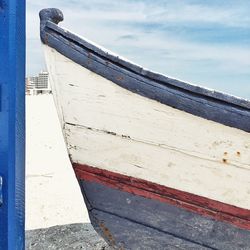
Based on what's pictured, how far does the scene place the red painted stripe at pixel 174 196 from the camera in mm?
2004

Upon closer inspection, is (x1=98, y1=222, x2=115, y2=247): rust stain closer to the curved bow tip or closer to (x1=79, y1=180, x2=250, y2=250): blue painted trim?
(x1=79, y1=180, x2=250, y2=250): blue painted trim

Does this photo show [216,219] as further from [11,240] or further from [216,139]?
[11,240]

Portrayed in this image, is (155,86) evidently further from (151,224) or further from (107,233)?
(107,233)

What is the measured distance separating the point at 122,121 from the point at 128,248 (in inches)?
27.3

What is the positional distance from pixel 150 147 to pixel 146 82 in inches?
12.2

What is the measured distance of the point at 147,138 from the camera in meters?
2.00

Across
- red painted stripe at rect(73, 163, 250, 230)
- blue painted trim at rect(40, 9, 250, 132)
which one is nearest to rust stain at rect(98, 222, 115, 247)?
red painted stripe at rect(73, 163, 250, 230)

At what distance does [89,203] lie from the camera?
7.39 feet

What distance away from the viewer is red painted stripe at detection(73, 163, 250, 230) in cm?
200

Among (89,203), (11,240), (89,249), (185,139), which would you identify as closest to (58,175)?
(89,249)

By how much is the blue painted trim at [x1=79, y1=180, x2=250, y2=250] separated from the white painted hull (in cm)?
A: 14

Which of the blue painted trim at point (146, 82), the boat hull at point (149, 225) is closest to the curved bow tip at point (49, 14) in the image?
the blue painted trim at point (146, 82)

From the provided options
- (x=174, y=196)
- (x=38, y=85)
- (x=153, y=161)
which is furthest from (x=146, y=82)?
(x=38, y=85)

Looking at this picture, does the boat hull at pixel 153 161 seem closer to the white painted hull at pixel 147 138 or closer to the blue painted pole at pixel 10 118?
the white painted hull at pixel 147 138
